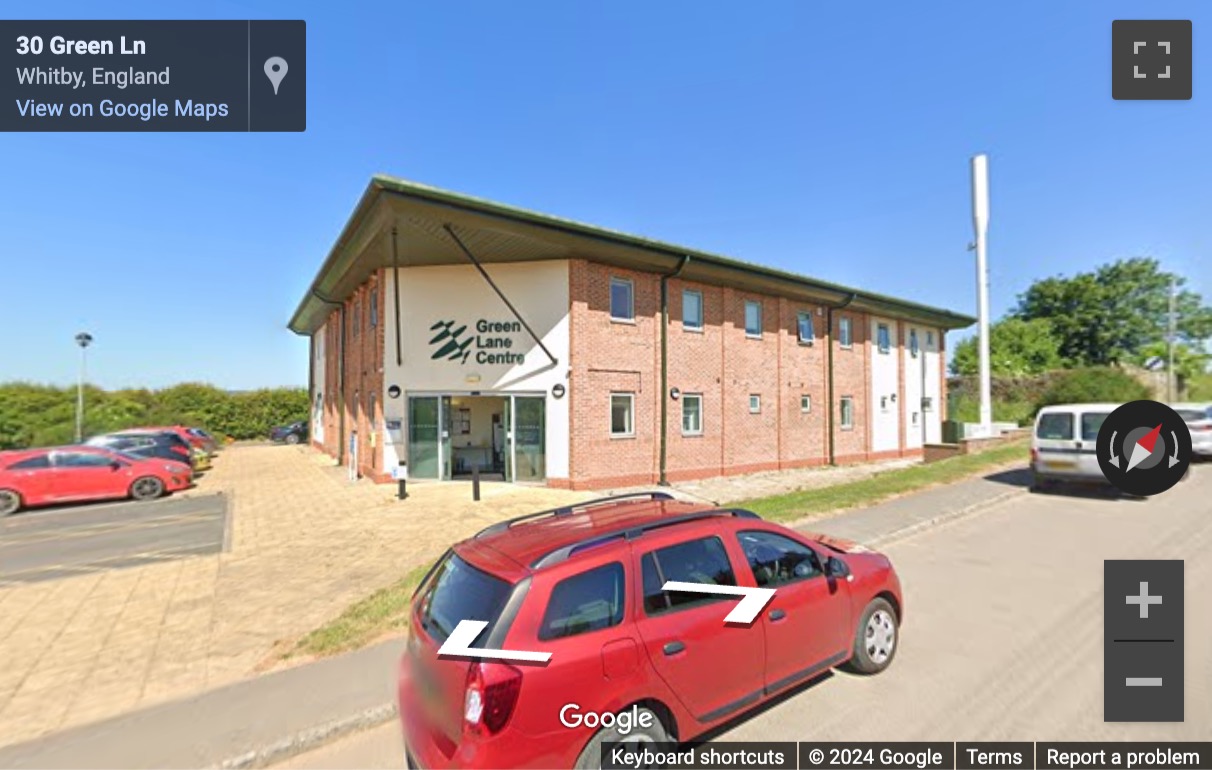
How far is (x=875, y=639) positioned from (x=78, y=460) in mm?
17724

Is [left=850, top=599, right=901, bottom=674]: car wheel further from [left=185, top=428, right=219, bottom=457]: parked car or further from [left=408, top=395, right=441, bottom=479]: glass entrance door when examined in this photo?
[left=185, top=428, right=219, bottom=457]: parked car

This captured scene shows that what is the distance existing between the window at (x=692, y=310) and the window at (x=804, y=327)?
498 cm

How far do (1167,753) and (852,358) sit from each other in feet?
64.3

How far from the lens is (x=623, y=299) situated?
14578 millimetres

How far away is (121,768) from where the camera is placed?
3111 millimetres

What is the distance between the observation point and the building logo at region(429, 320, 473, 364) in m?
14.0

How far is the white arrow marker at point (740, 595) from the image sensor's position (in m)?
3.15

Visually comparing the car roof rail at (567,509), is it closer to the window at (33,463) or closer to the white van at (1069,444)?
the white van at (1069,444)

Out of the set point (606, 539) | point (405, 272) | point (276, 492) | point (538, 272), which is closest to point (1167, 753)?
point (606, 539)


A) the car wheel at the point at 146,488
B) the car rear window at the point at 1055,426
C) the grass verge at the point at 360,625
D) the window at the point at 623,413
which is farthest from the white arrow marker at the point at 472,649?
the car wheel at the point at 146,488

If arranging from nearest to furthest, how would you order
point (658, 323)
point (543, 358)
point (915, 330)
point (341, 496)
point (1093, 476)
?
1. point (1093, 476)
2. point (341, 496)
3. point (543, 358)
4. point (658, 323)
5. point (915, 330)

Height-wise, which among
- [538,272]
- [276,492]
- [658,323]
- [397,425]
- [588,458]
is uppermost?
[538,272]

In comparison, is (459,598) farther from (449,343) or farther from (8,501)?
(8,501)

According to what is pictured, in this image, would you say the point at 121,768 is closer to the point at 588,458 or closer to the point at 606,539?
the point at 606,539
